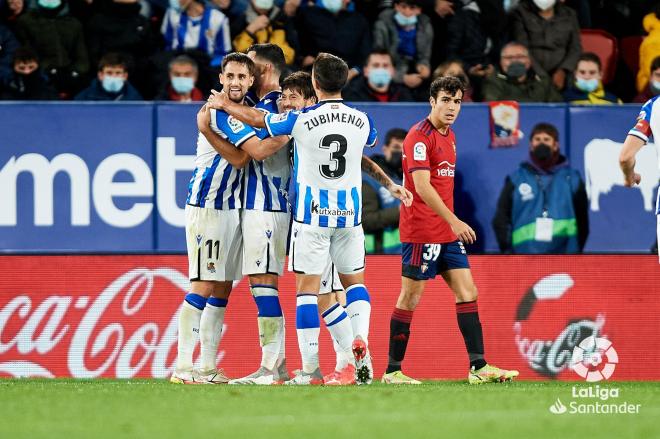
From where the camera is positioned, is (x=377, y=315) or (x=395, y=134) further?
(x=395, y=134)

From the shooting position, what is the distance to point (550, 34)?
14953 mm

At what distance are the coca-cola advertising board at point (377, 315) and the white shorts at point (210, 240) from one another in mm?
1935

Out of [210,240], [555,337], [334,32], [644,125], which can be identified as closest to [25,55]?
[334,32]

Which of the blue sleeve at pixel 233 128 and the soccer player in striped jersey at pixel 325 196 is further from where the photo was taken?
the blue sleeve at pixel 233 128

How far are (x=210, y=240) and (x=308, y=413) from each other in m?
2.70

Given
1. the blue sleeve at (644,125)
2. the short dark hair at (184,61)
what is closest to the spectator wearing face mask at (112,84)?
the short dark hair at (184,61)

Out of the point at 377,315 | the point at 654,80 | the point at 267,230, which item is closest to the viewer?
the point at 267,230

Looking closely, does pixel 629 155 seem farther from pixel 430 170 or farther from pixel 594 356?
pixel 594 356

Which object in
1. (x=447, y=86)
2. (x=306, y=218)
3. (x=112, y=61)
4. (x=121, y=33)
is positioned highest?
(x=121, y=33)

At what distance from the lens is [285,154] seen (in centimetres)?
962

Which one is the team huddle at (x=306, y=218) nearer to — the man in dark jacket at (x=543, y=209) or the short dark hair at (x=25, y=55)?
the man in dark jacket at (x=543, y=209)

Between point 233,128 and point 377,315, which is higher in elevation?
point 233,128

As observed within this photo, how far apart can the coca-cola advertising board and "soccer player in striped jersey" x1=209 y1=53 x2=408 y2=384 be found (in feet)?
7.35

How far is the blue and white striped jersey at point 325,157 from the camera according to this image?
8.94 metres
